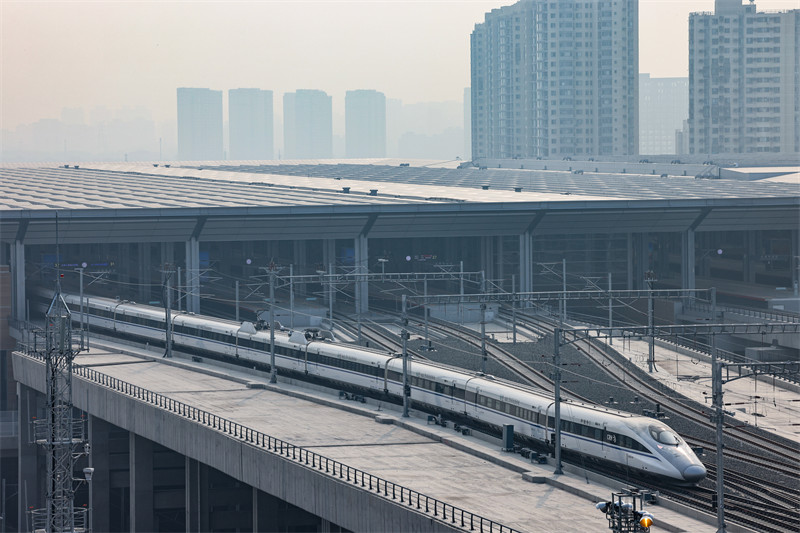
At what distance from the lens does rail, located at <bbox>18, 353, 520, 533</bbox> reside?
101 ft

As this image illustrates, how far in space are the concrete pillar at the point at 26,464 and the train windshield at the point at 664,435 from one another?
38.9m

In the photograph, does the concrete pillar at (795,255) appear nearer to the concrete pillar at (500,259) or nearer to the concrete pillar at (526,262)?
the concrete pillar at (526,262)

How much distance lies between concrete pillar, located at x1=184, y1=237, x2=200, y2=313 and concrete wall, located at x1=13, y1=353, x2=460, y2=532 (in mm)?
24714

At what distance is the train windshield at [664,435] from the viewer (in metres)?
36.5

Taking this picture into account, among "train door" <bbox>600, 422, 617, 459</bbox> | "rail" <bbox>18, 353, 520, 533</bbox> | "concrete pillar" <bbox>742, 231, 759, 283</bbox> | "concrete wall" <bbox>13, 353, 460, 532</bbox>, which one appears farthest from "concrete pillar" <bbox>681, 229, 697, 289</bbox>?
"train door" <bbox>600, 422, 617, 459</bbox>

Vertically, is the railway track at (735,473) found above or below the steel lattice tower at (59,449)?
below

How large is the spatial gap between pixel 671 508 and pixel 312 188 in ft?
265

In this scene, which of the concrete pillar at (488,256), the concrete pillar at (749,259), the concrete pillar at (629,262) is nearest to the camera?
the concrete pillar at (488,256)

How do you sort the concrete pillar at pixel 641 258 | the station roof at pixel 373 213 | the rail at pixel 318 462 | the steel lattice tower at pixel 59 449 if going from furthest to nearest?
1. the concrete pillar at pixel 641 258
2. the station roof at pixel 373 213
3. the steel lattice tower at pixel 59 449
4. the rail at pixel 318 462

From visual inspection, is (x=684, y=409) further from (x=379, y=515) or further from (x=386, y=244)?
(x=386, y=244)

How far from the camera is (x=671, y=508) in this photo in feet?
109

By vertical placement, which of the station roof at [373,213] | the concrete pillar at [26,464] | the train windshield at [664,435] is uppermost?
the station roof at [373,213]

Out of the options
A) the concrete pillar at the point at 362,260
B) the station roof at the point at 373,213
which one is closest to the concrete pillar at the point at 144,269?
the station roof at the point at 373,213

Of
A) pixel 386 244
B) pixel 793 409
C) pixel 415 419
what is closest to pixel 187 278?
pixel 386 244
